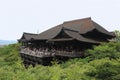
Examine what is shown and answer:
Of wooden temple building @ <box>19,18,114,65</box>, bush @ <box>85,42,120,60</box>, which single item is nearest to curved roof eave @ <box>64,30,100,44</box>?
wooden temple building @ <box>19,18,114,65</box>

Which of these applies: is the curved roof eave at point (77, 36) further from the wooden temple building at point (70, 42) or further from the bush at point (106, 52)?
the bush at point (106, 52)

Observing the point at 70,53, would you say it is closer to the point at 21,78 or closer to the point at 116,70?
the point at 116,70

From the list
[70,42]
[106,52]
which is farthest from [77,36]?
[106,52]

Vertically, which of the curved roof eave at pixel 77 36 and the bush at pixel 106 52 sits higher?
the curved roof eave at pixel 77 36

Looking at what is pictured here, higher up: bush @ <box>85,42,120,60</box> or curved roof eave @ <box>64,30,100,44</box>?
curved roof eave @ <box>64,30,100,44</box>

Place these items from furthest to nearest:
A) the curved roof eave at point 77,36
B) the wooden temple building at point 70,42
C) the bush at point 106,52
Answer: the wooden temple building at point 70,42 < the curved roof eave at point 77,36 < the bush at point 106,52

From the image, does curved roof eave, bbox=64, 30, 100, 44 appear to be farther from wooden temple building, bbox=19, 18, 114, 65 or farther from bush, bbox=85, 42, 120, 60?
bush, bbox=85, 42, 120, 60

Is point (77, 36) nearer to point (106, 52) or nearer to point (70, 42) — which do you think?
point (70, 42)

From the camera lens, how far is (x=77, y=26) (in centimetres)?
4450

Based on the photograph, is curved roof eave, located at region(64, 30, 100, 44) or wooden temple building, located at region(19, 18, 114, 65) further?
wooden temple building, located at region(19, 18, 114, 65)

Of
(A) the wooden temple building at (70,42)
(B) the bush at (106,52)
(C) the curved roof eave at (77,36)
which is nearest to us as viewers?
(B) the bush at (106,52)

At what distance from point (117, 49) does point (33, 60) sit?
13959mm

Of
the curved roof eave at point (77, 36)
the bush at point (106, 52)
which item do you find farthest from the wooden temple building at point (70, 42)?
the bush at point (106, 52)

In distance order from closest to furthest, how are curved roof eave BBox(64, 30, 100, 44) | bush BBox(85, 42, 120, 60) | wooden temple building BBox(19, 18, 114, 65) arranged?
1. bush BBox(85, 42, 120, 60)
2. curved roof eave BBox(64, 30, 100, 44)
3. wooden temple building BBox(19, 18, 114, 65)
